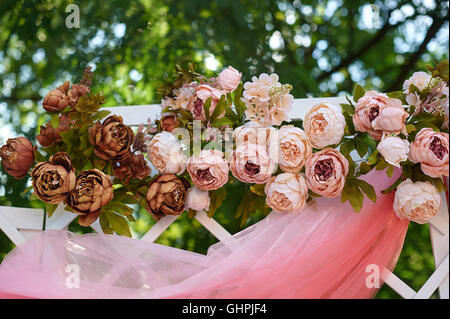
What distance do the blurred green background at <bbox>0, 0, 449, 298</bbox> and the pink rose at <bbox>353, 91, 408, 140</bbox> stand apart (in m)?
0.84

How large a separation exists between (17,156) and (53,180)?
0.47 ft

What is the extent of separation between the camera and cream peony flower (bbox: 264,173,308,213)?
33.4 inches

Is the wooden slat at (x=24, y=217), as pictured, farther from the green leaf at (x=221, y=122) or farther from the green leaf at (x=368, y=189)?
the green leaf at (x=368, y=189)

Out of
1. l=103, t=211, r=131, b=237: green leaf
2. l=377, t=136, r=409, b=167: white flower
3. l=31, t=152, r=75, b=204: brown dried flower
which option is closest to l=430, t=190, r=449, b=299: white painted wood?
l=377, t=136, r=409, b=167: white flower

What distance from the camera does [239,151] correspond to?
86 cm

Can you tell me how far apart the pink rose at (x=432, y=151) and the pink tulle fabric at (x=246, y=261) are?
3.9 inches

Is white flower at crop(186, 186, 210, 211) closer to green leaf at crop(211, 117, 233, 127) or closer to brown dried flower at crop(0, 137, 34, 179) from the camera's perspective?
green leaf at crop(211, 117, 233, 127)

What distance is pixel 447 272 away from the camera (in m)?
0.90

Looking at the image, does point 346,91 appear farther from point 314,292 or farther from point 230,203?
point 314,292

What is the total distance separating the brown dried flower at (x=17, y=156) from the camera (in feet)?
3.10

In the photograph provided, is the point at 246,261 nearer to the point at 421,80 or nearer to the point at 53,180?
the point at 53,180

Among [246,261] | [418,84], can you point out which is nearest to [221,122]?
[246,261]
